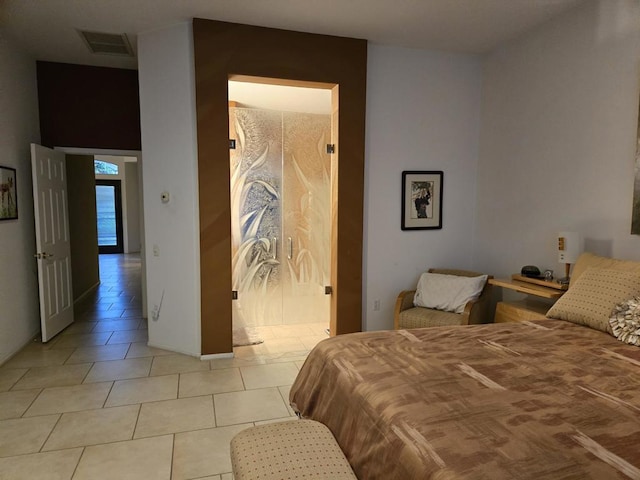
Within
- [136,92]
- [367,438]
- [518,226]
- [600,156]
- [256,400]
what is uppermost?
[136,92]

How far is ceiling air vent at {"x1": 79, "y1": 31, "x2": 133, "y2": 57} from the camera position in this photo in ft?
13.0

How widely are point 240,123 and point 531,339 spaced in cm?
366

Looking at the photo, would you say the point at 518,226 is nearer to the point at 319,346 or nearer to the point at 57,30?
the point at 319,346

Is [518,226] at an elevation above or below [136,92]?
below

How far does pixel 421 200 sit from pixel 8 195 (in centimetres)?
405

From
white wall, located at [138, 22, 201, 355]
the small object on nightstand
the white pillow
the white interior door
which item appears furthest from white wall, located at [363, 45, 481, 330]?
the white interior door

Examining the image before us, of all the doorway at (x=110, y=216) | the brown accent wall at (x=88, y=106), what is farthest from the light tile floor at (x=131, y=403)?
the doorway at (x=110, y=216)

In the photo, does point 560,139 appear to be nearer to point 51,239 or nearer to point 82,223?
point 51,239

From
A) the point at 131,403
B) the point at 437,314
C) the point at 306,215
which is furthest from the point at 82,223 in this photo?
the point at 437,314

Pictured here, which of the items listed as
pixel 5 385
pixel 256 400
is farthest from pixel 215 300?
pixel 5 385

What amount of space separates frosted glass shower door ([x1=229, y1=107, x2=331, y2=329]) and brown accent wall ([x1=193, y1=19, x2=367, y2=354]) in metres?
0.83

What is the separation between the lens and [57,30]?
3838mm

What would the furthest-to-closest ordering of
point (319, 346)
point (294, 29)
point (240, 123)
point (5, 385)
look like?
point (240, 123)
point (294, 29)
point (5, 385)
point (319, 346)

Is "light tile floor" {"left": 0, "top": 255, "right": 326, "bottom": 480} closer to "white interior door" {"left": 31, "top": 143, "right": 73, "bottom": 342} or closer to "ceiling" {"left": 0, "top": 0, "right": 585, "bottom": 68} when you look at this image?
"white interior door" {"left": 31, "top": 143, "right": 73, "bottom": 342}
